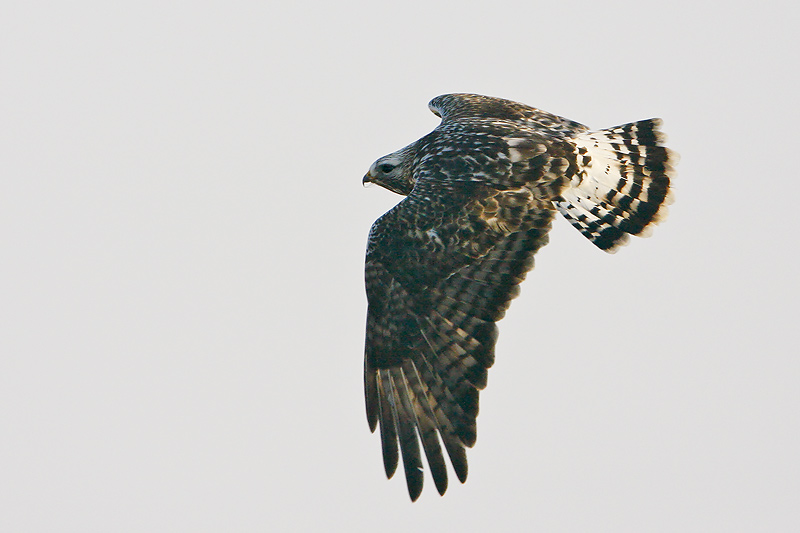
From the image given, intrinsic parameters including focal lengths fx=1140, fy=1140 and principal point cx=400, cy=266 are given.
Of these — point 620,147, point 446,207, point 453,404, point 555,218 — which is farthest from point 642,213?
point 453,404

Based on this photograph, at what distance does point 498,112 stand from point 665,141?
1.60m

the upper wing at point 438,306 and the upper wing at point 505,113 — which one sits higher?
the upper wing at point 505,113

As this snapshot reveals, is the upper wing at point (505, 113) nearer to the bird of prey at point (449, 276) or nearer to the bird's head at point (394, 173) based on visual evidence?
the bird of prey at point (449, 276)

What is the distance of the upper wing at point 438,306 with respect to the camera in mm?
8570

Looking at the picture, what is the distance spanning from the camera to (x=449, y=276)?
29.2 ft

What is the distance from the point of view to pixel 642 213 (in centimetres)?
1045

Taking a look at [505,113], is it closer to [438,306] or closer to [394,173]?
[394,173]

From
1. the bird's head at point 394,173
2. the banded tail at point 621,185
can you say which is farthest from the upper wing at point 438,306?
the bird's head at point 394,173

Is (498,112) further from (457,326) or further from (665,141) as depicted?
(457,326)

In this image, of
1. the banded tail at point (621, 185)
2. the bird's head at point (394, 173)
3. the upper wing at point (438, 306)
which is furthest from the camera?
the bird's head at point (394, 173)

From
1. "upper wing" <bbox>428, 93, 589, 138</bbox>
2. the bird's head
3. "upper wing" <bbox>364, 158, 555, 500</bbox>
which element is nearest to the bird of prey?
"upper wing" <bbox>364, 158, 555, 500</bbox>

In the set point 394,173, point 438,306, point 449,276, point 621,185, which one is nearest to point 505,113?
point 394,173

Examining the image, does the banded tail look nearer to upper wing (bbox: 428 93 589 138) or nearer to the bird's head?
upper wing (bbox: 428 93 589 138)

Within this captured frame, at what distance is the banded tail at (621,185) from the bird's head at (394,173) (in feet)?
4.86
